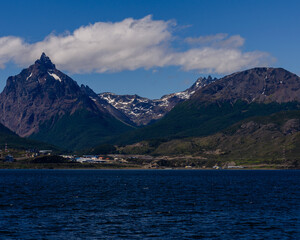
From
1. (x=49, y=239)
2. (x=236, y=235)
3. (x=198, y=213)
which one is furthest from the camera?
(x=198, y=213)

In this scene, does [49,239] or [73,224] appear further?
[73,224]

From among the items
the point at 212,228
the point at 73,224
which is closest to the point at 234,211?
the point at 212,228

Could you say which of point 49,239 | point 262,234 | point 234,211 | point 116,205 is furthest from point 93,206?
point 262,234

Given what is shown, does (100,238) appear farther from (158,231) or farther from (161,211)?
(161,211)

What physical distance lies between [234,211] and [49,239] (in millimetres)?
51581

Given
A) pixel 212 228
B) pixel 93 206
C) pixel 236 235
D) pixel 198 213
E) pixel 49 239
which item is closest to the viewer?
pixel 49 239

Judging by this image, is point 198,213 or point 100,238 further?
point 198,213

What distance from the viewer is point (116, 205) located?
12150 centimetres

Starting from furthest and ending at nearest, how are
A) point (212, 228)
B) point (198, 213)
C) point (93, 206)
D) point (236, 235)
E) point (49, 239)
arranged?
point (93, 206) → point (198, 213) → point (212, 228) → point (236, 235) → point (49, 239)

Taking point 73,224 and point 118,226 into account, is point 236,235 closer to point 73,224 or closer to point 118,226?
point 118,226

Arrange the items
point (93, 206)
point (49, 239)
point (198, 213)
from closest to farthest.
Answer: point (49, 239), point (198, 213), point (93, 206)

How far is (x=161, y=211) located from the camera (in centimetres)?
10838

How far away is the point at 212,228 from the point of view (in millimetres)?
84438

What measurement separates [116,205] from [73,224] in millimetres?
34348
